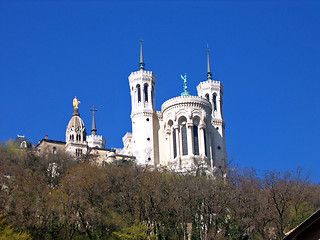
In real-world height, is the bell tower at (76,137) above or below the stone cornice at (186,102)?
below

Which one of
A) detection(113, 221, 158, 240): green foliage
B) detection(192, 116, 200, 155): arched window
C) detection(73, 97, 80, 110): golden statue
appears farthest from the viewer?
detection(73, 97, 80, 110): golden statue

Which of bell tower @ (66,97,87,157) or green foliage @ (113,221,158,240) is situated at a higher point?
bell tower @ (66,97,87,157)

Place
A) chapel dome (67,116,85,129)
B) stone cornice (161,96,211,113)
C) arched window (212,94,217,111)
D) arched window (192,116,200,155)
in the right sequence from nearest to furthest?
chapel dome (67,116,85,129), arched window (192,116,200,155), stone cornice (161,96,211,113), arched window (212,94,217,111)

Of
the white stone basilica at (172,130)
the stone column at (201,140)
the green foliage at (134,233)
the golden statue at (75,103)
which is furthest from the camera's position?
the golden statue at (75,103)

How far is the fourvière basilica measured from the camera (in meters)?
83.8

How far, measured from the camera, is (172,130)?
88562 mm

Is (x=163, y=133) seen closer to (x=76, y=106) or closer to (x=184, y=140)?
(x=184, y=140)

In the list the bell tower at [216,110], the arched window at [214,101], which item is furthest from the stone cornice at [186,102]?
the arched window at [214,101]

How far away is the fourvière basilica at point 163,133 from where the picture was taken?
8381cm

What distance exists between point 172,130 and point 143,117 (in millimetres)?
5542

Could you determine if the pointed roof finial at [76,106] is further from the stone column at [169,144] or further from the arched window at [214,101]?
the arched window at [214,101]

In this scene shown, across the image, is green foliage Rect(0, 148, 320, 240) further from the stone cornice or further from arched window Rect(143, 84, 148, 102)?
arched window Rect(143, 84, 148, 102)

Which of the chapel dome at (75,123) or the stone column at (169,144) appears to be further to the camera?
the stone column at (169,144)

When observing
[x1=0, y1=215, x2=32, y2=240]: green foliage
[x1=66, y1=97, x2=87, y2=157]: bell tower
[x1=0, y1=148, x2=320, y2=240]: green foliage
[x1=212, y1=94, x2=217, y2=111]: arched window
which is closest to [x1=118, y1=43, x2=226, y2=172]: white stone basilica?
[x1=212, y1=94, x2=217, y2=111]: arched window
